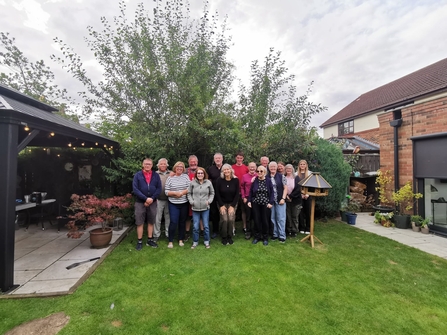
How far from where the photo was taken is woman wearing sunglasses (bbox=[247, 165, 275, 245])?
4.30 meters

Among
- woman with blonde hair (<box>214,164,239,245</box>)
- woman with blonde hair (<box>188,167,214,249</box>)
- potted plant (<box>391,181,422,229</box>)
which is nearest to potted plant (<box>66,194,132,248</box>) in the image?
woman with blonde hair (<box>188,167,214,249</box>)

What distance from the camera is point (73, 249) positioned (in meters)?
4.13

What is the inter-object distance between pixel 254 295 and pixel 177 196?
2.17 meters

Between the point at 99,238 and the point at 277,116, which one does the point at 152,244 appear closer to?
the point at 99,238

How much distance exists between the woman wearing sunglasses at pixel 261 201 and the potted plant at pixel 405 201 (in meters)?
3.79

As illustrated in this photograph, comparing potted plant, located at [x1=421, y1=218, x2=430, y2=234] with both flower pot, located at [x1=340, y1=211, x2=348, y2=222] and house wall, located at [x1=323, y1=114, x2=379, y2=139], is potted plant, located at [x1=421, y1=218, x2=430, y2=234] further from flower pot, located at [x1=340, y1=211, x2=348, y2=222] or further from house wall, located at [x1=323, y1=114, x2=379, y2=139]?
house wall, located at [x1=323, y1=114, x2=379, y2=139]

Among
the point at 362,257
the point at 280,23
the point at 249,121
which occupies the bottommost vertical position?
the point at 362,257

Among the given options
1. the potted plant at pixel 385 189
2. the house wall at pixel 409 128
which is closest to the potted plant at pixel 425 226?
the potted plant at pixel 385 189

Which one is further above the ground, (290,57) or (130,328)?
(290,57)

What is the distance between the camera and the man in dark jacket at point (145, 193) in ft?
13.0

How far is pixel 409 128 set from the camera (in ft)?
18.6

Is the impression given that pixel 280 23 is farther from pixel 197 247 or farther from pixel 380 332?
pixel 380 332

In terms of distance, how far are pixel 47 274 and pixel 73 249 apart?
1041 mm

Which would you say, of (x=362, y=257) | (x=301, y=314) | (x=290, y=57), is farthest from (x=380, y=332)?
(x=290, y=57)
